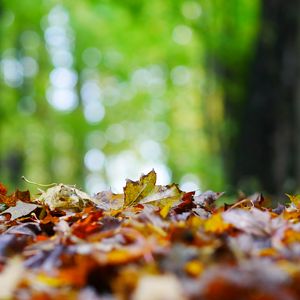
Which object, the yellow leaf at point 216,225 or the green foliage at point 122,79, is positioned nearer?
the yellow leaf at point 216,225

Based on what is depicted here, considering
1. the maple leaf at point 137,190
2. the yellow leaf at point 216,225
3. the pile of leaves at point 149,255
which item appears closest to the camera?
the pile of leaves at point 149,255

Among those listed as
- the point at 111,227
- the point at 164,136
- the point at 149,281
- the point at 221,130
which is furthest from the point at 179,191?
the point at 164,136

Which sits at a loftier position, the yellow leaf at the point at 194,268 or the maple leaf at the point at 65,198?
the yellow leaf at the point at 194,268

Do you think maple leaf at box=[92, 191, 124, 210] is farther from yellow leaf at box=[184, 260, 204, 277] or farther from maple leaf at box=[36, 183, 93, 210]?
yellow leaf at box=[184, 260, 204, 277]

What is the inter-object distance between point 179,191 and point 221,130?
7322mm

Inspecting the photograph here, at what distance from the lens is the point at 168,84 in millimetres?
12945

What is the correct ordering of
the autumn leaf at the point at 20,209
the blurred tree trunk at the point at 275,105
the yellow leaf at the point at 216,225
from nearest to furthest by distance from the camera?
the yellow leaf at the point at 216,225 < the autumn leaf at the point at 20,209 < the blurred tree trunk at the point at 275,105

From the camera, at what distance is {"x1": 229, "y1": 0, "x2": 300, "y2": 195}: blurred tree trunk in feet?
23.4

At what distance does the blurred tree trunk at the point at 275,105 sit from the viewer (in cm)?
713

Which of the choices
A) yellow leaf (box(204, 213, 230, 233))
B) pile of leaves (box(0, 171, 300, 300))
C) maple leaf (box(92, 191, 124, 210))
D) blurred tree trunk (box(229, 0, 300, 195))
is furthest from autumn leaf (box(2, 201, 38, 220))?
blurred tree trunk (box(229, 0, 300, 195))

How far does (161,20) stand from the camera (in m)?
8.93

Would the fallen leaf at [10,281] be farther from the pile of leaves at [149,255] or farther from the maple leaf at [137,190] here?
the maple leaf at [137,190]

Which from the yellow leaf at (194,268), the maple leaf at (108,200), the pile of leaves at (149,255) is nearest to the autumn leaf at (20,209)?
the pile of leaves at (149,255)

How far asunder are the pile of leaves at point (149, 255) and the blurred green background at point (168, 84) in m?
1.00
